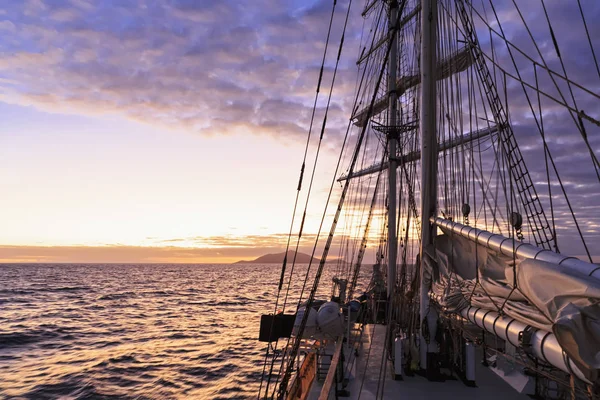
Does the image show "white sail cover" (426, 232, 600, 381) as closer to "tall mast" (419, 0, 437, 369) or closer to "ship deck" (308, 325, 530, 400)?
"tall mast" (419, 0, 437, 369)

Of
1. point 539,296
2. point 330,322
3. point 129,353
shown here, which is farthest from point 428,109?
point 129,353

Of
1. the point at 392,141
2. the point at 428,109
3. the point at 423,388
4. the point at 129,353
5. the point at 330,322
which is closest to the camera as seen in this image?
the point at 428,109

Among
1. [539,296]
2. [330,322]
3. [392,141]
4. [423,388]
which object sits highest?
[392,141]

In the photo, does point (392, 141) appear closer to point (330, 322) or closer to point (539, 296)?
point (330, 322)

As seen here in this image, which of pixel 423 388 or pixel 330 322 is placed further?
pixel 330 322

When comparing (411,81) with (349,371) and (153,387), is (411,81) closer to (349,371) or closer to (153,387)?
(349,371)

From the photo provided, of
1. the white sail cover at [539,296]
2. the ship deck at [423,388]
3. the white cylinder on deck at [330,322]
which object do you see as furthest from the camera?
the white cylinder on deck at [330,322]

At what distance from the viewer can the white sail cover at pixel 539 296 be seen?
331cm

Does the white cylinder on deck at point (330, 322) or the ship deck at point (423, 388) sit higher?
the white cylinder on deck at point (330, 322)

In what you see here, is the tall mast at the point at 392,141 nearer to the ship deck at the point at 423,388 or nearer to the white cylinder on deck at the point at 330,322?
the white cylinder on deck at the point at 330,322

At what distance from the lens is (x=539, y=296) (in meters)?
4.06

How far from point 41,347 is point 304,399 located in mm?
24993

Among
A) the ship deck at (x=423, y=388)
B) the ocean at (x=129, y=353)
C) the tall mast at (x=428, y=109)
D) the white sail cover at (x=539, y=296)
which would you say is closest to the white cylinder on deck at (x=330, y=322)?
the ship deck at (x=423, y=388)

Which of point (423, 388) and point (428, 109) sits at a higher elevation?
point (428, 109)
